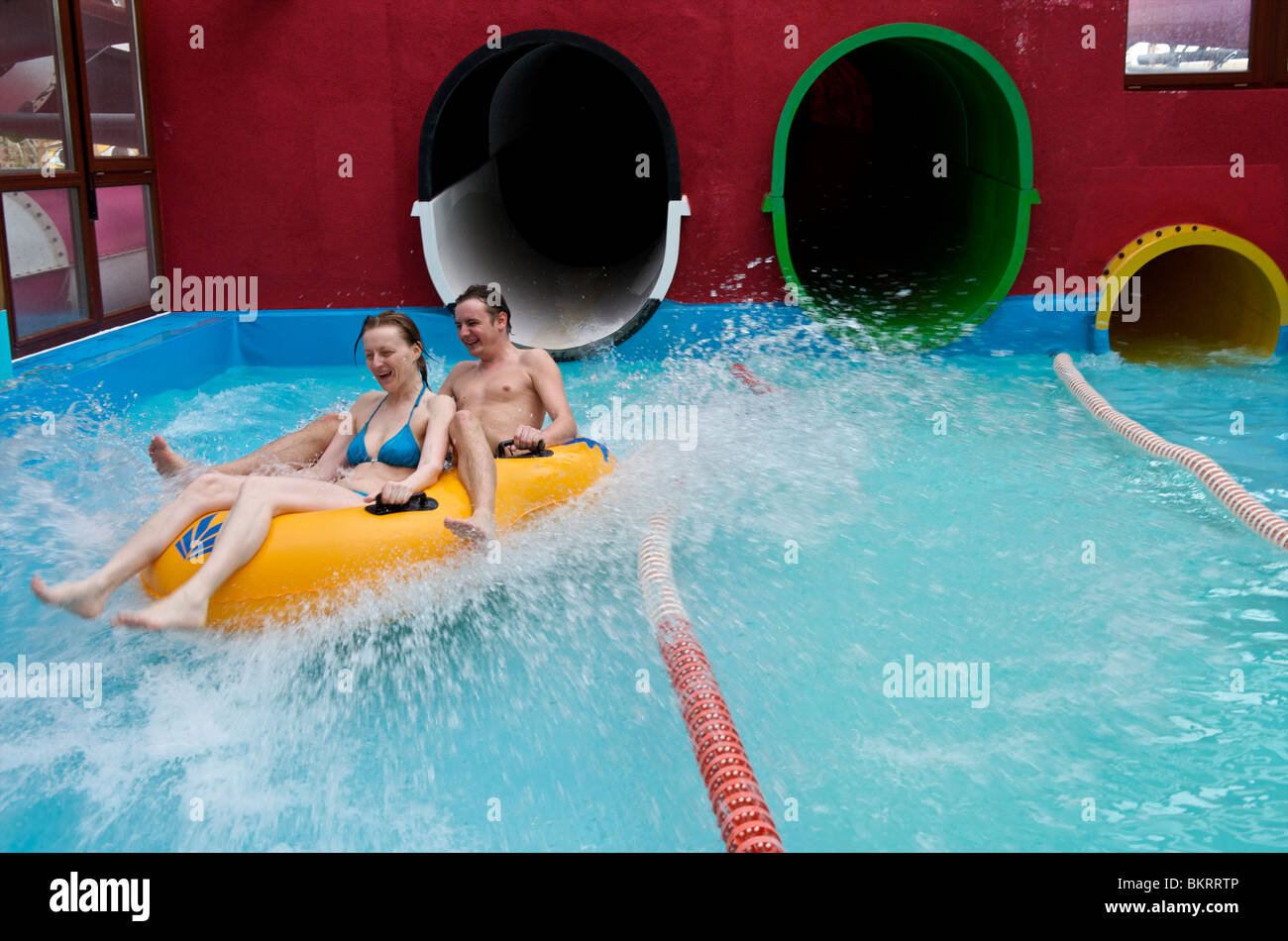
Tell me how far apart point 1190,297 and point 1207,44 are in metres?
1.48

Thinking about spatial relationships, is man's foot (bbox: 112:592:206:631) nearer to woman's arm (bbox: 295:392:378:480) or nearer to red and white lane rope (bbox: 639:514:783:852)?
woman's arm (bbox: 295:392:378:480)

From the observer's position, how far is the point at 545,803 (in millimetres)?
2275

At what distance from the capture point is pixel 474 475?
3113mm

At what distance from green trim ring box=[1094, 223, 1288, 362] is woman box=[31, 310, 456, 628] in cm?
434

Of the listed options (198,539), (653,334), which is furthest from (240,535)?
(653,334)

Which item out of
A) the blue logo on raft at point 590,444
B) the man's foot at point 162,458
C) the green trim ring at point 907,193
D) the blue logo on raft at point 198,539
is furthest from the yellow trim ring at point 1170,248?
the blue logo on raft at point 198,539

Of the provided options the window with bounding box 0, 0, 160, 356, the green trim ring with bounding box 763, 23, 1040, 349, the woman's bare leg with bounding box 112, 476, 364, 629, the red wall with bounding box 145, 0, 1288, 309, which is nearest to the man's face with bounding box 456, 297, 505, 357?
the woman's bare leg with bounding box 112, 476, 364, 629

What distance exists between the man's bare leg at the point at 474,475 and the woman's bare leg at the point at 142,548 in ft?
1.89

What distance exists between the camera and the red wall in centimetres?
615

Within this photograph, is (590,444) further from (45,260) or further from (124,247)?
(124,247)

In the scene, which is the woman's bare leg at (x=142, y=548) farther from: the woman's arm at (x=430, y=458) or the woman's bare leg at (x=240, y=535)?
the woman's arm at (x=430, y=458)

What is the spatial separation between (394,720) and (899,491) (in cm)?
217
